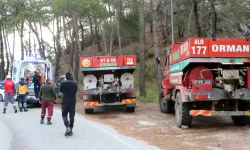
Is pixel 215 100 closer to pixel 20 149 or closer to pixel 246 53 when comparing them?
pixel 246 53

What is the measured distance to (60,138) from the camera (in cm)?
891

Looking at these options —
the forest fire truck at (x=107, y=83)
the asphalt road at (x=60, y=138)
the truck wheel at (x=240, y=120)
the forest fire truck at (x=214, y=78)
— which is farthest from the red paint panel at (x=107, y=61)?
the truck wheel at (x=240, y=120)

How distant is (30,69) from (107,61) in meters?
6.73

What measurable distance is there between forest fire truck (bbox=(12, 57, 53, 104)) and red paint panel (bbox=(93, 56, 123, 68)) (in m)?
5.67

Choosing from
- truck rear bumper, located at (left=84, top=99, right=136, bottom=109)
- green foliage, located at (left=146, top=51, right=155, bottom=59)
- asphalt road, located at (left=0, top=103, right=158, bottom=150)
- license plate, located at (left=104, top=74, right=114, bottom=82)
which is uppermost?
green foliage, located at (left=146, top=51, right=155, bottom=59)

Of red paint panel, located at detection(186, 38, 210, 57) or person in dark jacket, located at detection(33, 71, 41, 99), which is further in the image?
person in dark jacket, located at detection(33, 71, 41, 99)

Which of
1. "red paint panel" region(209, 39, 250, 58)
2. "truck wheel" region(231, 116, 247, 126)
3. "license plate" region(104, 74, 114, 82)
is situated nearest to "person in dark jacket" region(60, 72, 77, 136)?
"red paint panel" region(209, 39, 250, 58)

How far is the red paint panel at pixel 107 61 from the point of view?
14.8m

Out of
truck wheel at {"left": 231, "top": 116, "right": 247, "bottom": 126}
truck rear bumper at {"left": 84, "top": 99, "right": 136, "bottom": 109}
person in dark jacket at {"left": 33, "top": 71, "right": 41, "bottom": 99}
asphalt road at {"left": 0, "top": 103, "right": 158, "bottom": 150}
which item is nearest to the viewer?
asphalt road at {"left": 0, "top": 103, "right": 158, "bottom": 150}

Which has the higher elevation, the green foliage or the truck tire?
the green foliage

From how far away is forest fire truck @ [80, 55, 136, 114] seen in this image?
1462 cm

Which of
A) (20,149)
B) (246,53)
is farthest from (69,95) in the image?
(246,53)

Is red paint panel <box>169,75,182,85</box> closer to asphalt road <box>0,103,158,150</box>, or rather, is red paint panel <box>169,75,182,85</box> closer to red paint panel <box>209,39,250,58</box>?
red paint panel <box>209,39,250,58</box>

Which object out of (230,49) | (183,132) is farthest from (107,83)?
(230,49)
